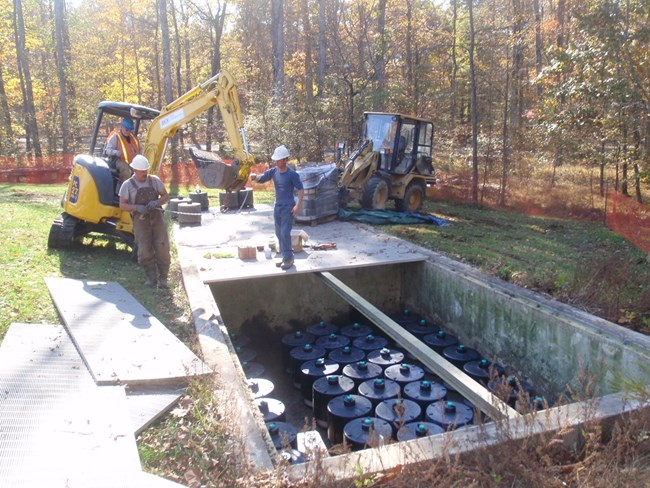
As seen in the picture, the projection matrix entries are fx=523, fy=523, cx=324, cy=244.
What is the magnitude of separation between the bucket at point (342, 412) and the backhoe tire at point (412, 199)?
849 centimetres

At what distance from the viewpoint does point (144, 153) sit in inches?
350

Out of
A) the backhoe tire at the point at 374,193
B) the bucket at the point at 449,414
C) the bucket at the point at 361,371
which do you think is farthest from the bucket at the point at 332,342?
the backhoe tire at the point at 374,193

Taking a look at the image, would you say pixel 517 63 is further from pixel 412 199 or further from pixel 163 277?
pixel 163 277

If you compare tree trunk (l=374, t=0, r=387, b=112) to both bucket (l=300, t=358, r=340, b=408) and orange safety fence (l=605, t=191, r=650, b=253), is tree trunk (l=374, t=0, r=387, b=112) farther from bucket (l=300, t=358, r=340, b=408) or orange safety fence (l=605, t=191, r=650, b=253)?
bucket (l=300, t=358, r=340, b=408)

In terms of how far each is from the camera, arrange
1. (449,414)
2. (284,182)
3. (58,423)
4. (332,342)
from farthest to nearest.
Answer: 1. (284,182)
2. (332,342)
3. (449,414)
4. (58,423)

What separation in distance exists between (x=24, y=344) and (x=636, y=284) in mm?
6827

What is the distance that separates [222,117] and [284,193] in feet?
6.37

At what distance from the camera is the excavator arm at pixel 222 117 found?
8.54m

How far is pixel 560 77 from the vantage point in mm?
14164

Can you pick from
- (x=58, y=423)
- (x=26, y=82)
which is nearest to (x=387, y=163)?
(x=58, y=423)

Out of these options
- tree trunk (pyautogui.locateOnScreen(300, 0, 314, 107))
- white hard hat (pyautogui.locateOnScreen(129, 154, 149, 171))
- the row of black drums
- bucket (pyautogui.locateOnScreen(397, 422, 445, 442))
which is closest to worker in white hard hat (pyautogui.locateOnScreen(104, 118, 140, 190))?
white hard hat (pyautogui.locateOnScreen(129, 154, 149, 171))

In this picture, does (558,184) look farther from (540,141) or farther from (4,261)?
(4,261)

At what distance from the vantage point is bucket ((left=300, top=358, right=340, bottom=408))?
6.70 m

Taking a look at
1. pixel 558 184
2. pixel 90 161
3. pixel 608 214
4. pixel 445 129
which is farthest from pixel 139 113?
pixel 445 129
